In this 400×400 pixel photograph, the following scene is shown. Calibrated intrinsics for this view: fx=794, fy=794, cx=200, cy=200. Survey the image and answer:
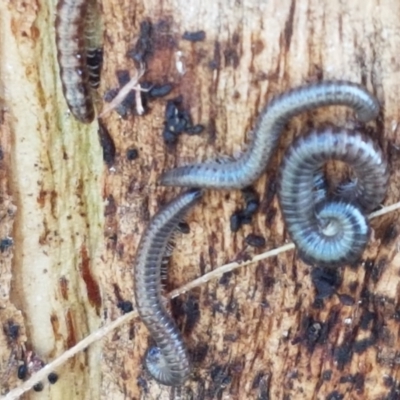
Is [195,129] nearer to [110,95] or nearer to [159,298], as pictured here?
[110,95]

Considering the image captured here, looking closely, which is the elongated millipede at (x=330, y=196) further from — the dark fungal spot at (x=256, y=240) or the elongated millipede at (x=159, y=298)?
the elongated millipede at (x=159, y=298)

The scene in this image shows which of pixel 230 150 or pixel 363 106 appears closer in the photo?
pixel 363 106

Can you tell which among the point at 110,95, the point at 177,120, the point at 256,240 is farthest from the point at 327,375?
the point at 110,95

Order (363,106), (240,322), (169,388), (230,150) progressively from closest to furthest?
(363,106)
(230,150)
(240,322)
(169,388)

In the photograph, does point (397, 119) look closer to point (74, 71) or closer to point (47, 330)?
point (74, 71)

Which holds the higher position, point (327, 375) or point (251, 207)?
point (251, 207)

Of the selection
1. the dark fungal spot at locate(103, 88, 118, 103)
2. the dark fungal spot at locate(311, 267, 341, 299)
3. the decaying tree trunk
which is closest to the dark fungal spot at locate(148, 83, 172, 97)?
the decaying tree trunk

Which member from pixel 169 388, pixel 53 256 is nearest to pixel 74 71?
pixel 53 256

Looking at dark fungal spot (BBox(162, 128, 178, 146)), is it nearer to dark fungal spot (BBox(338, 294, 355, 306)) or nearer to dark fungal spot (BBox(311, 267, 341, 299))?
dark fungal spot (BBox(311, 267, 341, 299))
